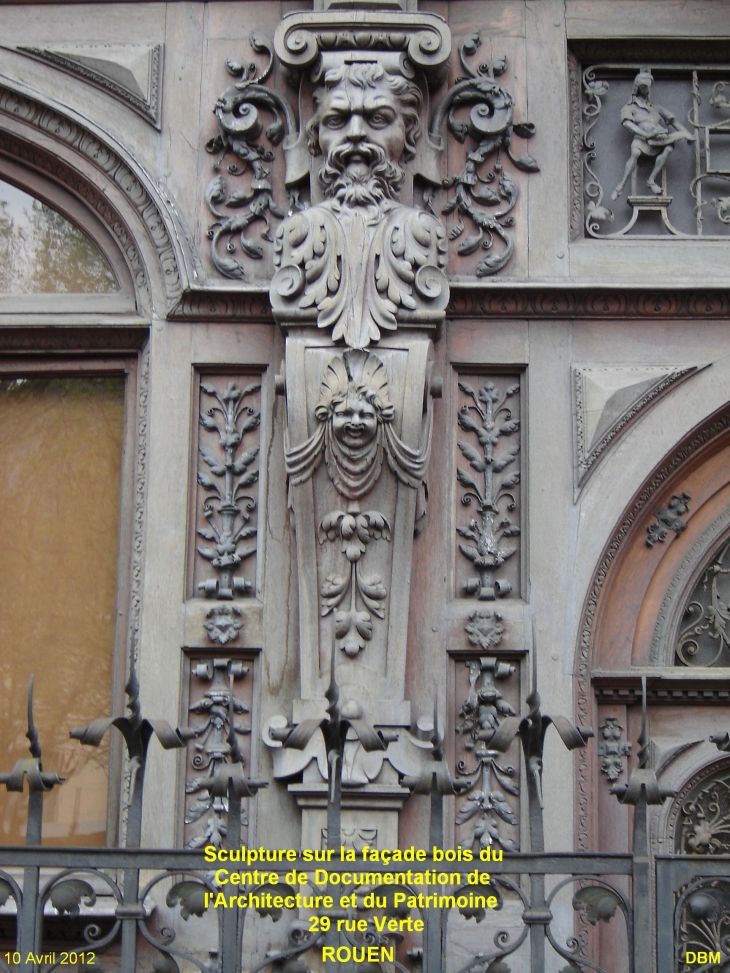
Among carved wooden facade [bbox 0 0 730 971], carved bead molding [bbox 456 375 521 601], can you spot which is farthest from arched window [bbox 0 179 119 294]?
carved bead molding [bbox 456 375 521 601]

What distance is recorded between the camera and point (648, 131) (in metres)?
5.51

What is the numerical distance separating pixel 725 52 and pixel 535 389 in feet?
5.13

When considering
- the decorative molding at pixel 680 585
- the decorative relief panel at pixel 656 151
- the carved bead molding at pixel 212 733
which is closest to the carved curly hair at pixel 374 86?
the decorative relief panel at pixel 656 151

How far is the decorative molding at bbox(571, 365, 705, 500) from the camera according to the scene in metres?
5.21

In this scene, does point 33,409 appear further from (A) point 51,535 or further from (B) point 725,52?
(B) point 725,52

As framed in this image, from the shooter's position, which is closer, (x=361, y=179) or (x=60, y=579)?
(x=361, y=179)

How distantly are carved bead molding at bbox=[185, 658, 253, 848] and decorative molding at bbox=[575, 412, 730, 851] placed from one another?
1.15 meters

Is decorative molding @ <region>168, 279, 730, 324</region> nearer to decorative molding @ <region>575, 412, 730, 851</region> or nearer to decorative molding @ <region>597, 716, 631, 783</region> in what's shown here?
decorative molding @ <region>575, 412, 730, 851</region>

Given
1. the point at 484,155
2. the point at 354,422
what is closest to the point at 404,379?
the point at 354,422

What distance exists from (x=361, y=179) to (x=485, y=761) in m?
2.08

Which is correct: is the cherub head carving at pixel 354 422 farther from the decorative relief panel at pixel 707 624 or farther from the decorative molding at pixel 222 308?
the decorative relief panel at pixel 707 624

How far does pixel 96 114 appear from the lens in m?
5.51

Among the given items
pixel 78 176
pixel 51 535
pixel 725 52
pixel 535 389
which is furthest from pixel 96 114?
pixel 725 52

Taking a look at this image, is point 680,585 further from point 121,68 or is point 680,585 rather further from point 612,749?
point 121,68
